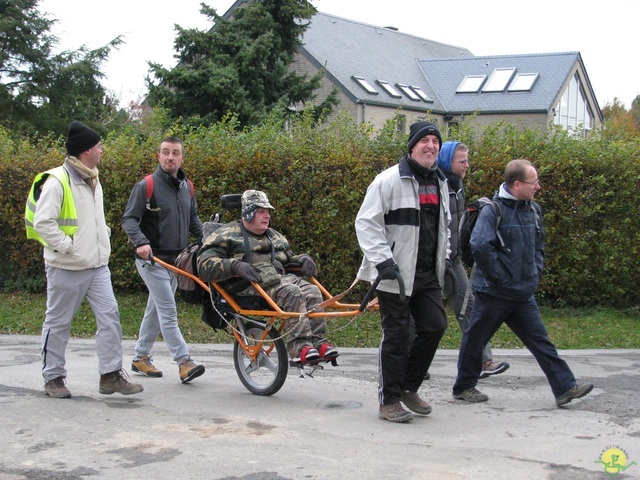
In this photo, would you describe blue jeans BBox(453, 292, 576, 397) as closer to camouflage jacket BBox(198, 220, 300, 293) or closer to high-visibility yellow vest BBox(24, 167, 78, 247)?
camouflage jacket BBox(198, 220, 300, 293)

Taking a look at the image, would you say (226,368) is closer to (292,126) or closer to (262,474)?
(262,474)

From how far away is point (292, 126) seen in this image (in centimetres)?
1260

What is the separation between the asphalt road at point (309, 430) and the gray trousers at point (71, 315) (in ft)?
0.98

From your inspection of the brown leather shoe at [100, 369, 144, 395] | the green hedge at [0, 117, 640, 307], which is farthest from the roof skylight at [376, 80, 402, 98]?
the brown leather shoe at [100, 369, 144, 395]

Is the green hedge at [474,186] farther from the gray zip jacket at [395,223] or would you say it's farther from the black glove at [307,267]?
the gray zip jacket at [395,223]

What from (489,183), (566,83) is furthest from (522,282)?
(566,83)

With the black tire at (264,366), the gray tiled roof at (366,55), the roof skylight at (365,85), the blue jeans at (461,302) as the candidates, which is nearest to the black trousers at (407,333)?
the black tire at (264,366)

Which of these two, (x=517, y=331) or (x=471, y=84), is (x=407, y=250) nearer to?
(x=517, y=331)

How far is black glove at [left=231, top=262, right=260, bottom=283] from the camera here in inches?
257

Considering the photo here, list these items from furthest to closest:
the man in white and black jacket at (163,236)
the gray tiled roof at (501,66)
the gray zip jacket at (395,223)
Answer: the gray tiled roof at (501,66) < the man in white and black jacket at (163,236) < the gray zip jacket at (395,223)

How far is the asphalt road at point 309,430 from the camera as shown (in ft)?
16.2

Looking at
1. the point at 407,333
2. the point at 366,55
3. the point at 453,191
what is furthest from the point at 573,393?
the point at 366,55

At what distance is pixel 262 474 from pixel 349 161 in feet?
23.7

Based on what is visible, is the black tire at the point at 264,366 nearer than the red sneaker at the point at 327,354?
No
